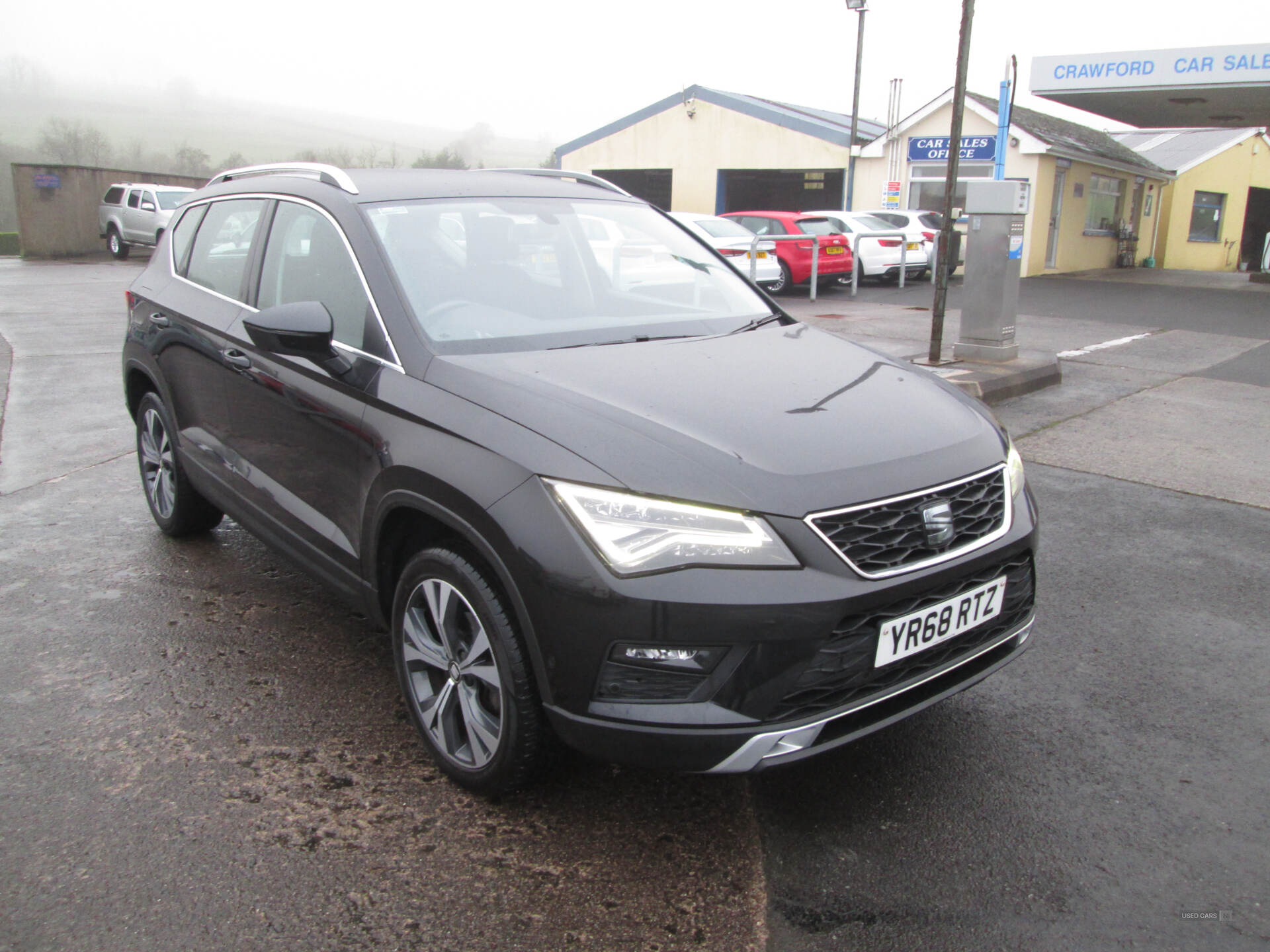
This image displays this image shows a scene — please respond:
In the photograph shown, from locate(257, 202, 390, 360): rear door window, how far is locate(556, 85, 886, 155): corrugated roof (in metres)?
25.9

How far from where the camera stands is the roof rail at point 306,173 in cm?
348

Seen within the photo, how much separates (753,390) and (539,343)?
71 cm

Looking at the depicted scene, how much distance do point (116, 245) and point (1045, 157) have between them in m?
24.4

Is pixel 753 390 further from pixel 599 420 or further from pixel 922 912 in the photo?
pixel 922 912

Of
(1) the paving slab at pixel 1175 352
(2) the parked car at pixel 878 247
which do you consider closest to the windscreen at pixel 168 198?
(2) the parked car at pixel 878 247

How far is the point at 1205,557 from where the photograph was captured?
4758 millimetres

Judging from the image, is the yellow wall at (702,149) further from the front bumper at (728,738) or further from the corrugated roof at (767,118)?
the front bumper at (728,738)

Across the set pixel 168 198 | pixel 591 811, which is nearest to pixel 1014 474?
pixel 591 811

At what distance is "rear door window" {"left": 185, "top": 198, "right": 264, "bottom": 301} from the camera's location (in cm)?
393

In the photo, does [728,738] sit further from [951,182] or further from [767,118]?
[767,118]

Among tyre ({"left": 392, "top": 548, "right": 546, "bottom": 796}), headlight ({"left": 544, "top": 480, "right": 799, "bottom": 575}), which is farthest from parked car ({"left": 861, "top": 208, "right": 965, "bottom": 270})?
headlight ({"left": 544, "top": 480, "right": 799, "bottom": 575})

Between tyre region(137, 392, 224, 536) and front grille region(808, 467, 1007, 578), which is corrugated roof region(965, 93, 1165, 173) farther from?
front grille region(808, 467, 1007, 578)

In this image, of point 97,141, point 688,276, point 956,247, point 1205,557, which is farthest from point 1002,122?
point 97,141

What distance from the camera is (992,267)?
9.30 m
